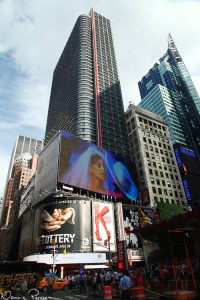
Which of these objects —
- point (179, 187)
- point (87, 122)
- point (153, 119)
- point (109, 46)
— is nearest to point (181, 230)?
point (179, 187)

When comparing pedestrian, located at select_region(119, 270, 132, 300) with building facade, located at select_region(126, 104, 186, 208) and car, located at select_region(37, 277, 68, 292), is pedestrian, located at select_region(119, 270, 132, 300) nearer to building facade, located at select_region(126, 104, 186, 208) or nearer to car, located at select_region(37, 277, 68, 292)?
car, located at select_region(37, 277, 68, 292)

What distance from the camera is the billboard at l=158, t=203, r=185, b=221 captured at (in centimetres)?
7191

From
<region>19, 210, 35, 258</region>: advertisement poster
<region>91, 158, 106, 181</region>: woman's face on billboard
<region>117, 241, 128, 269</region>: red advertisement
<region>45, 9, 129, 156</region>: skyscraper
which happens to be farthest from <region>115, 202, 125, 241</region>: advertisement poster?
<region>45, 9, 129, 156</region>: skyscraper

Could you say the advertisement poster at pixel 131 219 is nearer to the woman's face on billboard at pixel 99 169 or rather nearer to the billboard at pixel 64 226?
the woman's face on billboard at pixel 99 169

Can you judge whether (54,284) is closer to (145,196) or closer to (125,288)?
(125,288)

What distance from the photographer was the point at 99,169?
226 feet

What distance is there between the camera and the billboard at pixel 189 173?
218 feet

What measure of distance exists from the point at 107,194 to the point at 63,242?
61.9ft

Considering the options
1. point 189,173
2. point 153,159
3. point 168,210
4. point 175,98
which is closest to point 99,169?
point 168,210

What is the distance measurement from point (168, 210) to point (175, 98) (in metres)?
102

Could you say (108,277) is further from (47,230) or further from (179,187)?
(179,187)

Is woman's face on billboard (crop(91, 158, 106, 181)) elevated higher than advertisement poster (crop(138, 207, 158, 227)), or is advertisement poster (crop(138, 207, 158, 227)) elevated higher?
woman's face on billboard (crop(91, 158, 106, 181))

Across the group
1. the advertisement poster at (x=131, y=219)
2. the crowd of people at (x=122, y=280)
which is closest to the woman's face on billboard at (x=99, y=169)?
the advertisement poster at (x=131, y=219)

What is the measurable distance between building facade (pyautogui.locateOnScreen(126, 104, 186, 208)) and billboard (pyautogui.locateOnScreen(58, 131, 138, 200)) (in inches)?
282
